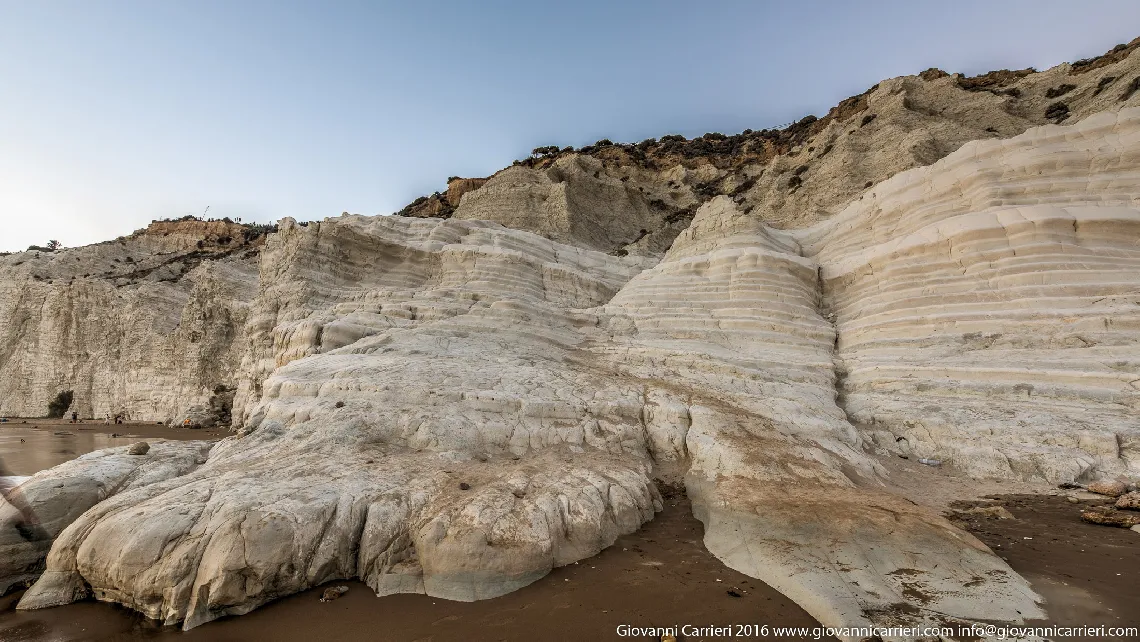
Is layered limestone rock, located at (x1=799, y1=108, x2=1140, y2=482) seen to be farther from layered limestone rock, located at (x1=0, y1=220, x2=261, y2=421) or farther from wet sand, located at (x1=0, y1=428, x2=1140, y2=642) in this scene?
layered limestone rock, located at (x1=0, y1=220, x2=261, y2=421)

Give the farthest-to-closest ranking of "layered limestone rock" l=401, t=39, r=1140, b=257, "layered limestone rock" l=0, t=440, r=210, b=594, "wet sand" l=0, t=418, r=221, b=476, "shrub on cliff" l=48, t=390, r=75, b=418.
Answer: "shrub on cliff" l=48, t=390, r=75, b=418, "layered limestone rock" l=401, t=39, r=1140, b=257, "wet sand" l=0, t=418, r=221, b=476, "layered limestone rock" l=0, t=440, r=210, b=594

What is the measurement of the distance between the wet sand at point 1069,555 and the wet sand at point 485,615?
7.77 ft

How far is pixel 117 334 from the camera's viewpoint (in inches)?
955

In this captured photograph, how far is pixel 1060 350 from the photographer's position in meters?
8.85

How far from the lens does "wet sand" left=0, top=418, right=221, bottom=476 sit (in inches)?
389

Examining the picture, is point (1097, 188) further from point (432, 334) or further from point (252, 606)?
point (252, 606)

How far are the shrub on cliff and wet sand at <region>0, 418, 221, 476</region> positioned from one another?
4424 mm

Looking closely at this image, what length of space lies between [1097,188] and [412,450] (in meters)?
16.3

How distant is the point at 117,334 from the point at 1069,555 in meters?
34.7

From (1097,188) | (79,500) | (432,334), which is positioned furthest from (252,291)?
(1097,188)

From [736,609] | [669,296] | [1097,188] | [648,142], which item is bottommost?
[736,609]

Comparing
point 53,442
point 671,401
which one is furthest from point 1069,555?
point 53,442

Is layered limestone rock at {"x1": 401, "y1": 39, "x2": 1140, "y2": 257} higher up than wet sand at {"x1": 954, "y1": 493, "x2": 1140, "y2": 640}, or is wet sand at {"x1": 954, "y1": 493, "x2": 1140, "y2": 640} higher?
layered limestone rock at {"x1": 401, "y1": 39, "x2": 1140, "y2": 257}

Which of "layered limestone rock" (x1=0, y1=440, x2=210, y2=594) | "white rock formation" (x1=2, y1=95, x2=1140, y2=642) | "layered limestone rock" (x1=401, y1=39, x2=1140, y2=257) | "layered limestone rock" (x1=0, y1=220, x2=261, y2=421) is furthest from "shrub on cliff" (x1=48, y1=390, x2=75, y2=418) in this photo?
"layered limestone rock" (x1=0, y1=440, x2=210, y2=594)
